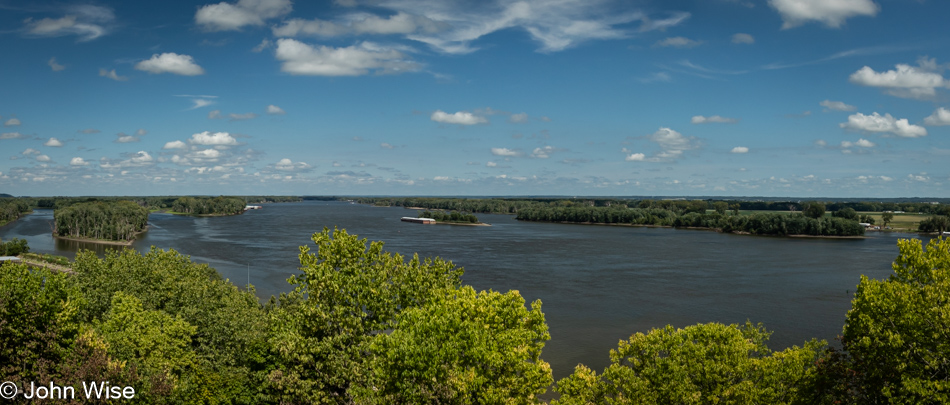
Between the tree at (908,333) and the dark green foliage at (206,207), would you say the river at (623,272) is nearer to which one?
the tree at (908,333)

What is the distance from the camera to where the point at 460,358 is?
1202 centimetres

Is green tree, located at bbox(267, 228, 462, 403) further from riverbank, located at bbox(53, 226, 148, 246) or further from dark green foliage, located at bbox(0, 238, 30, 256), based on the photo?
riverbank, located at bbox(53, 226, 148, 246)

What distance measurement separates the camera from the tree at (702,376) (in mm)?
13516

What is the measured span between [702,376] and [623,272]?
150ft

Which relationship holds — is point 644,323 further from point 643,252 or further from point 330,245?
point 643,252

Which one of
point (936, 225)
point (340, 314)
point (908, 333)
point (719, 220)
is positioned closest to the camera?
point (908, 333)

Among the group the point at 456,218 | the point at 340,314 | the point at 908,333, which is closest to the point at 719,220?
the point at 456,218

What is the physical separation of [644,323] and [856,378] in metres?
23.3

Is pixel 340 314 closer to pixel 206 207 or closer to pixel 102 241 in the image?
pixel 102 241

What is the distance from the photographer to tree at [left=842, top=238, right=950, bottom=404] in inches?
471

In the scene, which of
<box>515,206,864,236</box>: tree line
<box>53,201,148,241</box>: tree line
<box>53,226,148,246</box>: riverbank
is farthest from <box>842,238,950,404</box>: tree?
<box>515,206,864,236</box>: tree line

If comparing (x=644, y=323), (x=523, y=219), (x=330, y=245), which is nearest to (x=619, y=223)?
(x=523, y=219)
